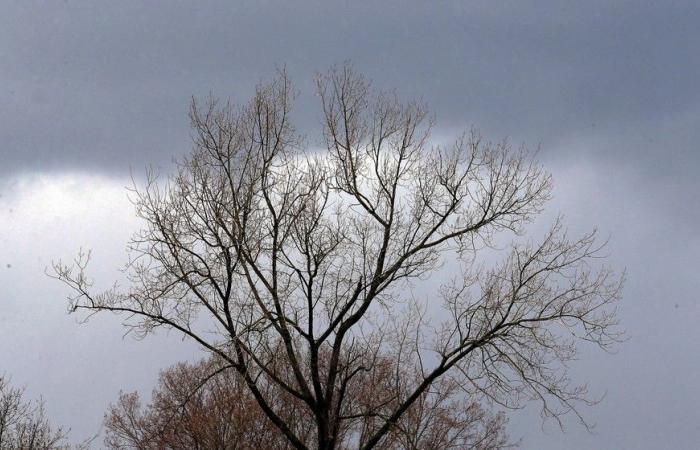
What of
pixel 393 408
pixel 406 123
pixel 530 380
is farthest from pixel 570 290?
pixel 393 408

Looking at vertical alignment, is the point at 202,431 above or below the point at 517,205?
above

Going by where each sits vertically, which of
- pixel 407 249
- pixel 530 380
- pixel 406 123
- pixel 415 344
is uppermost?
pixel 406 123

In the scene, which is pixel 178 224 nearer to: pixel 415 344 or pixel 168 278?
pixel 168 278

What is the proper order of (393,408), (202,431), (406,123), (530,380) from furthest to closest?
(202,431) → (393,408) → (406,123) → (530,380)

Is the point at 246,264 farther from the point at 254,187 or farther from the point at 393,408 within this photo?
the point at 393,408

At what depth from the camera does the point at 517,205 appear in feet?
66.0

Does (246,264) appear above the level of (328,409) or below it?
above

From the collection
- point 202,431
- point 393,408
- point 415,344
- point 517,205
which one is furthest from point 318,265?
point 202,431

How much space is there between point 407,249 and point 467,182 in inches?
75.6

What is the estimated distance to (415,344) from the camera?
20.6 metres

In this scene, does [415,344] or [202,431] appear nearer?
[415,344]

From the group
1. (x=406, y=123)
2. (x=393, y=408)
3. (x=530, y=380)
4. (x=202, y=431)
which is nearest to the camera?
(x=530, y=380)

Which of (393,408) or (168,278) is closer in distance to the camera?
(168,278)

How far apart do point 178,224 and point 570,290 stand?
826 centimetres
